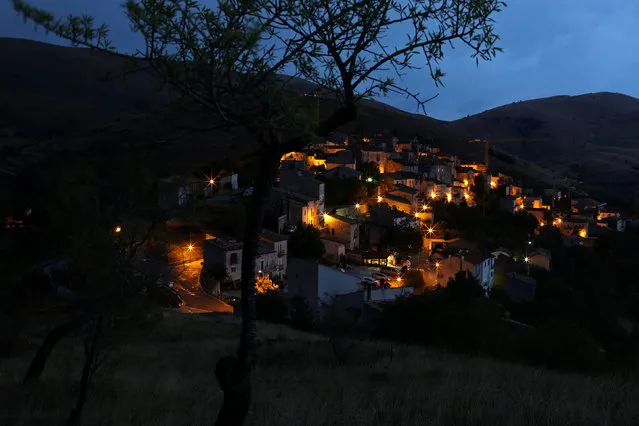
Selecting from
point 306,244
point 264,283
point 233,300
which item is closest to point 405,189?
point 306,244

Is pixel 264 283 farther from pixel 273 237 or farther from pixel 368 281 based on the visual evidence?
pixel 368 281

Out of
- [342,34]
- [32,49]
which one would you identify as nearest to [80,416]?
[342,34]

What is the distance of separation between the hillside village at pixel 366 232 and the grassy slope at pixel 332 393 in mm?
9870

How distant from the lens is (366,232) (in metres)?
37.1

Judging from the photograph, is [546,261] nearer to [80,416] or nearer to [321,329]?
[321,329]

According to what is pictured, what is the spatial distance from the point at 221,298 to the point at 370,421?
885 inches

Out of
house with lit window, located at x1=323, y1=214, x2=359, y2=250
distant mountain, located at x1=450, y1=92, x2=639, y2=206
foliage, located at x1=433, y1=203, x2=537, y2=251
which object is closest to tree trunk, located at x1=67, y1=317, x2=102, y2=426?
house with lit window, located at x1=323, y1=214, x2=359, y2=250

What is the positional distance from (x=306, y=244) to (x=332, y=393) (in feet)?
82.7

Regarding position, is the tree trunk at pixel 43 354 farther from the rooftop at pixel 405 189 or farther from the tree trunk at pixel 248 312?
the rooftop at pixel 405 189

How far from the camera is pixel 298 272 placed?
25.2 metres

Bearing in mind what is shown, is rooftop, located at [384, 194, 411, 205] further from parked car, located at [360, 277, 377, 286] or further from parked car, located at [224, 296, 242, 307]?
parked car, located at [224, 296, 242, 307]

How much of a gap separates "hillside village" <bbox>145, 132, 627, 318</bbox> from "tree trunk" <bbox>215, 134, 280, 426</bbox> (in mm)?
14539

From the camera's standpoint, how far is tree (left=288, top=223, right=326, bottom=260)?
3119cm

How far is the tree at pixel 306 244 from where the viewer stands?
31.2 m
